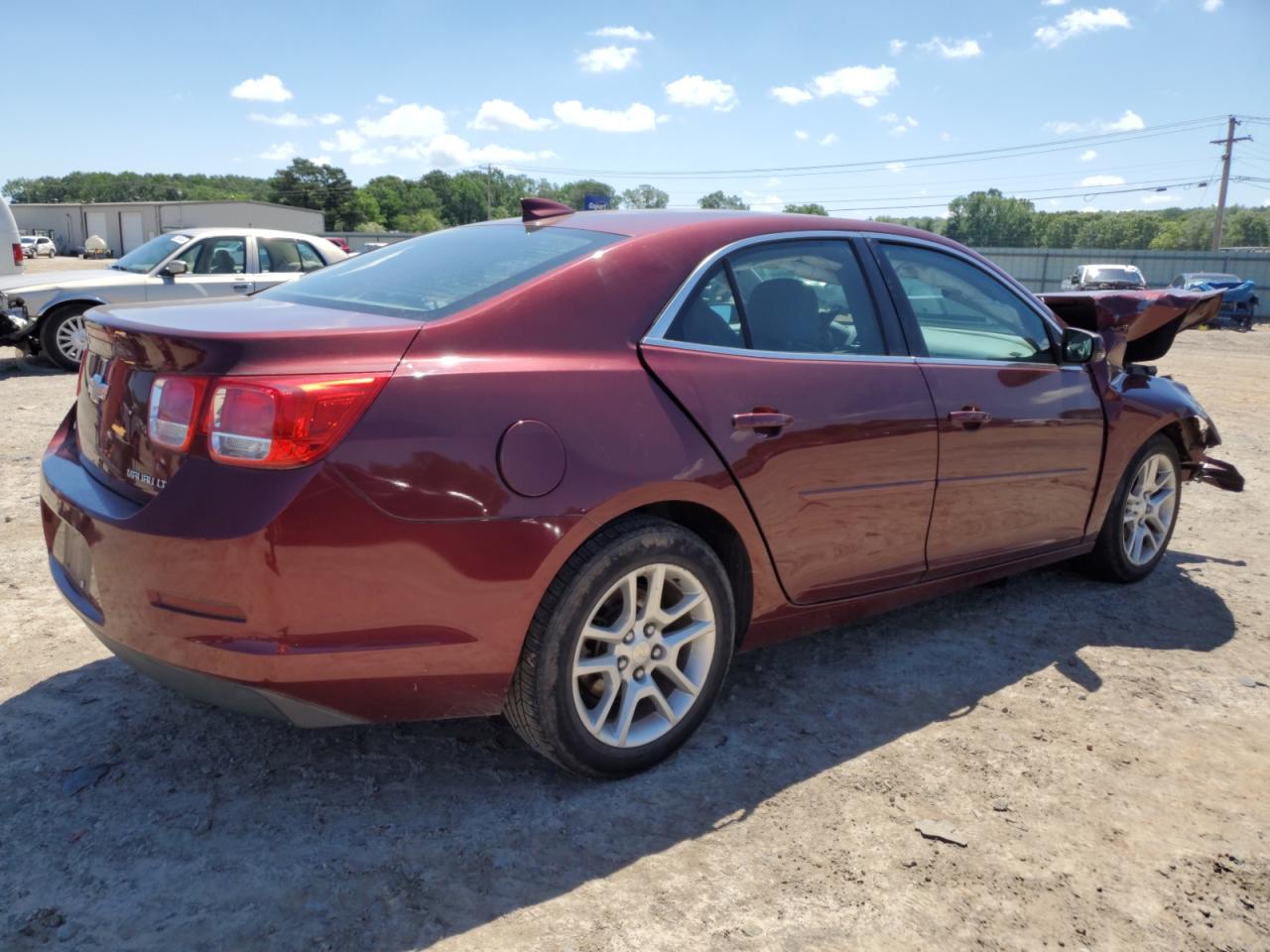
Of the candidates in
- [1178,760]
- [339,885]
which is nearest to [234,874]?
[339,885]

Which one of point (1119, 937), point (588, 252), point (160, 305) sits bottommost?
point (1119, 937)

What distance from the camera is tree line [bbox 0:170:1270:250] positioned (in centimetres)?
11162

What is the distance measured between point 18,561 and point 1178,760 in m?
4.80

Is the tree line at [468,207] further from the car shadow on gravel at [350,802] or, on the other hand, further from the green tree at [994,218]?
the car shadow on gravel at [350,802]

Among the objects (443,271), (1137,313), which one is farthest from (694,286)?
(1137,313)

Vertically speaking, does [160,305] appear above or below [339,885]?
above

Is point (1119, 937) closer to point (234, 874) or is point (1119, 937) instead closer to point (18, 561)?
point (234, 874)

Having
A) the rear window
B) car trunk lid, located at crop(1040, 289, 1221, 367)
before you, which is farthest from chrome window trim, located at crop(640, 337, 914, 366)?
car trunk lid, located at crop(1040, 289, 1221, 367)

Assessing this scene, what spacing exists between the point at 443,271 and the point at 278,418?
3.33ft

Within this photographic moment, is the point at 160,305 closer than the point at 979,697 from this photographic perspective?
Yes

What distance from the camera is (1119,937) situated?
2359 millimetres

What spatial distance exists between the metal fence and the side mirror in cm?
3752

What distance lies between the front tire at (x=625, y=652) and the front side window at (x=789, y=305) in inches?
26.5

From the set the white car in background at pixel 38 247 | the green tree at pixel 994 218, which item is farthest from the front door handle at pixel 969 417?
the green tree at pixel 994 218
